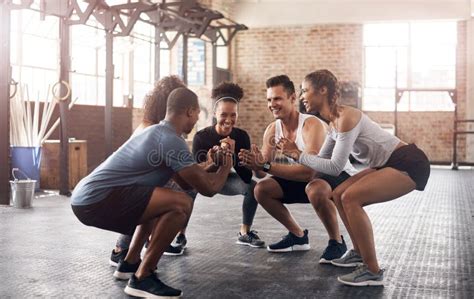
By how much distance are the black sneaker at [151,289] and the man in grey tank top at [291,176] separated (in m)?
0.81

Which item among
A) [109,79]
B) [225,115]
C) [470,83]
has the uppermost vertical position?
[470,83]

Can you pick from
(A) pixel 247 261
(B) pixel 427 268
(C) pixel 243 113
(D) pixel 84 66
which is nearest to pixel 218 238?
(A) pixel 247 261

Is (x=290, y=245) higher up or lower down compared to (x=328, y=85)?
lower down

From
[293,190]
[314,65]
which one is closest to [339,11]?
[314,65]

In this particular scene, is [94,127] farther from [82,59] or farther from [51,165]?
[51,165]

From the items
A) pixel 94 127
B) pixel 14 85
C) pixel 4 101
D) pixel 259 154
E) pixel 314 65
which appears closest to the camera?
pixel 259 154

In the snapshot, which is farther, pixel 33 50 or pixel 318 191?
pixel 33 50

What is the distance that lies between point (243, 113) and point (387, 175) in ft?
32.2

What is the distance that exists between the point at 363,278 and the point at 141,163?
115 cm

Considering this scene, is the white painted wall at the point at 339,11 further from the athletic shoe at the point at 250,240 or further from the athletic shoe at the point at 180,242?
the athletic shoe at the point at 180,242

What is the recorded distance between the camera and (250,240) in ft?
12.0

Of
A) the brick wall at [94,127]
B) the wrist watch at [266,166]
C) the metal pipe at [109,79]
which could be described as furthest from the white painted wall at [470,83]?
the wrist watch at [266,166]

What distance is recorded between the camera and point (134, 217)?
2.49 meters

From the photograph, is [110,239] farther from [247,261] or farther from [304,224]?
[304,224]
